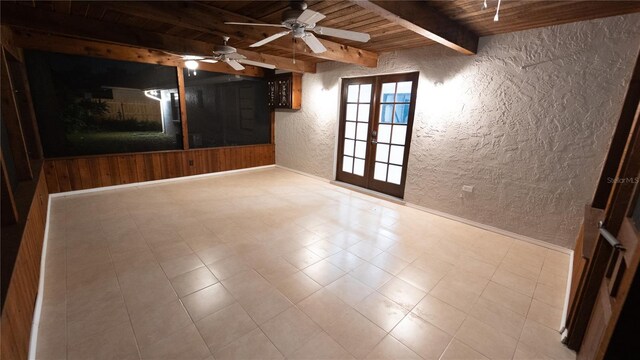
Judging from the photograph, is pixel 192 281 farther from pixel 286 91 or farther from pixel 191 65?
pixel 286 91

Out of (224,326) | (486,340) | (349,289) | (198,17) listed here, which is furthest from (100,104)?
(486,340)

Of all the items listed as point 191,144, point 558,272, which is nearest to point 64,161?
point 191,144

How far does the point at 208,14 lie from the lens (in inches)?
109

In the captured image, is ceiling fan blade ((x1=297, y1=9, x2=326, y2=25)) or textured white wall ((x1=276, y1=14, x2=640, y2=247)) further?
textured white wall ((x1=276, y1=14, x2=640, y2=247))

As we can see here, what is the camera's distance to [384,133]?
15.0 ft

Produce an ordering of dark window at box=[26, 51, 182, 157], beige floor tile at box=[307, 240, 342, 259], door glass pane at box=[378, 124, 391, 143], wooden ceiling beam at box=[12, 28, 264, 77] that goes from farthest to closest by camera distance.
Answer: door glass pane at box=[378, 124, 391, 143] → dark window at box=[26, 51, 182, 157] → wooden ceiling beam at box=[12, 28, 264, 77] → beige floor tile at box=[307, 240, 342, 259]

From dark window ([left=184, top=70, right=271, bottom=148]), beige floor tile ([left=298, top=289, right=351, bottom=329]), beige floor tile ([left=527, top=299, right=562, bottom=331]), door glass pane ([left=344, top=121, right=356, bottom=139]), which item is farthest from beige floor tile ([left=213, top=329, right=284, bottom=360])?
dark window ([left=184, top=70, right=271, bottom=148])

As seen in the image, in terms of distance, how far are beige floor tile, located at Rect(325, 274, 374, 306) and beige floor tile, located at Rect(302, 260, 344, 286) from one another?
0.05 m

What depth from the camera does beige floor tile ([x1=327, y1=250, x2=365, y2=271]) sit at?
2545 millimetres

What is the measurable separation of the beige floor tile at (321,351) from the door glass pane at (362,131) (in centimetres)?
375

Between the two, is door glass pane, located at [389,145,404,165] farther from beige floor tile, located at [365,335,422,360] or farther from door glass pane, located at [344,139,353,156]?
beige floor tile, located at [365,335,422,360]

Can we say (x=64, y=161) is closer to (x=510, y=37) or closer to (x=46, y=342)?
(x=46, y=342)

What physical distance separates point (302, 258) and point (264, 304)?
28.2 inches

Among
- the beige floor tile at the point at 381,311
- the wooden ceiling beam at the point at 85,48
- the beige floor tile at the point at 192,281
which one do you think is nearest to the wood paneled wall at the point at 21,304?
the beige floor tile at the point at 192,281
